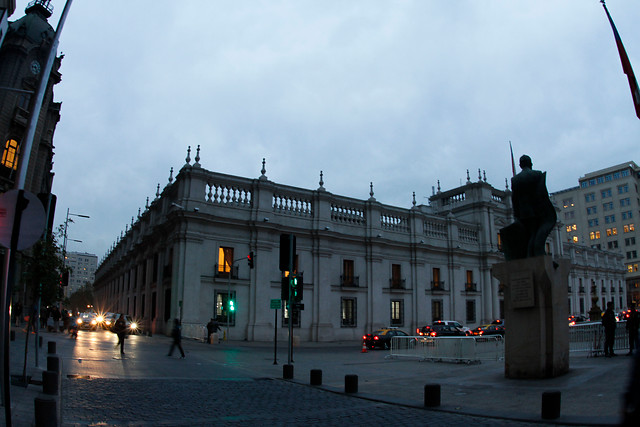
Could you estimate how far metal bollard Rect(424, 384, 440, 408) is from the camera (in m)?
8.89

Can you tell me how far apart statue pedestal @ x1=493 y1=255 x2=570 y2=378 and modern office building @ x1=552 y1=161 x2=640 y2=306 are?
300 feet

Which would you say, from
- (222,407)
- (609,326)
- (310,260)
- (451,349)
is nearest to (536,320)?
(609,326)

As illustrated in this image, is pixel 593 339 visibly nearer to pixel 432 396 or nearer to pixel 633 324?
pixel 633 324

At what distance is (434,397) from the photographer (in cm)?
890

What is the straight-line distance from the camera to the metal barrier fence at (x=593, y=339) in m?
16.3

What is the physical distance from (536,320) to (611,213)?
109 metres

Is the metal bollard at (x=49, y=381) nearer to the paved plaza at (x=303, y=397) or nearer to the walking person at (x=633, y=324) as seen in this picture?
the paved plaza at (x=303, y=397)

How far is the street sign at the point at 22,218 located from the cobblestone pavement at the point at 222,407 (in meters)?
3.24

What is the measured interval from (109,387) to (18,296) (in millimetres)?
40509

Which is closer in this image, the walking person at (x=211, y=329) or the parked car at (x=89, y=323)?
the walking person at (x=211, y=329)

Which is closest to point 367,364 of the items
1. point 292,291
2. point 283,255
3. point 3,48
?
point 292,291

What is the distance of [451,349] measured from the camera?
741 inches

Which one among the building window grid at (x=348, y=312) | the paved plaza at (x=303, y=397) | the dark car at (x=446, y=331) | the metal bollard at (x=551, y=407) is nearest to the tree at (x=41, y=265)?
the paved plaza at (x=303, y=397)

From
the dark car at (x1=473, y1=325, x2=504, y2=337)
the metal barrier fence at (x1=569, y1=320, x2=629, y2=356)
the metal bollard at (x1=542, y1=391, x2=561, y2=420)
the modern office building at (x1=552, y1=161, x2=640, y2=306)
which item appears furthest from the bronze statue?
the modern office building at (x1=552, y1=161, x2=640, y2=306)
